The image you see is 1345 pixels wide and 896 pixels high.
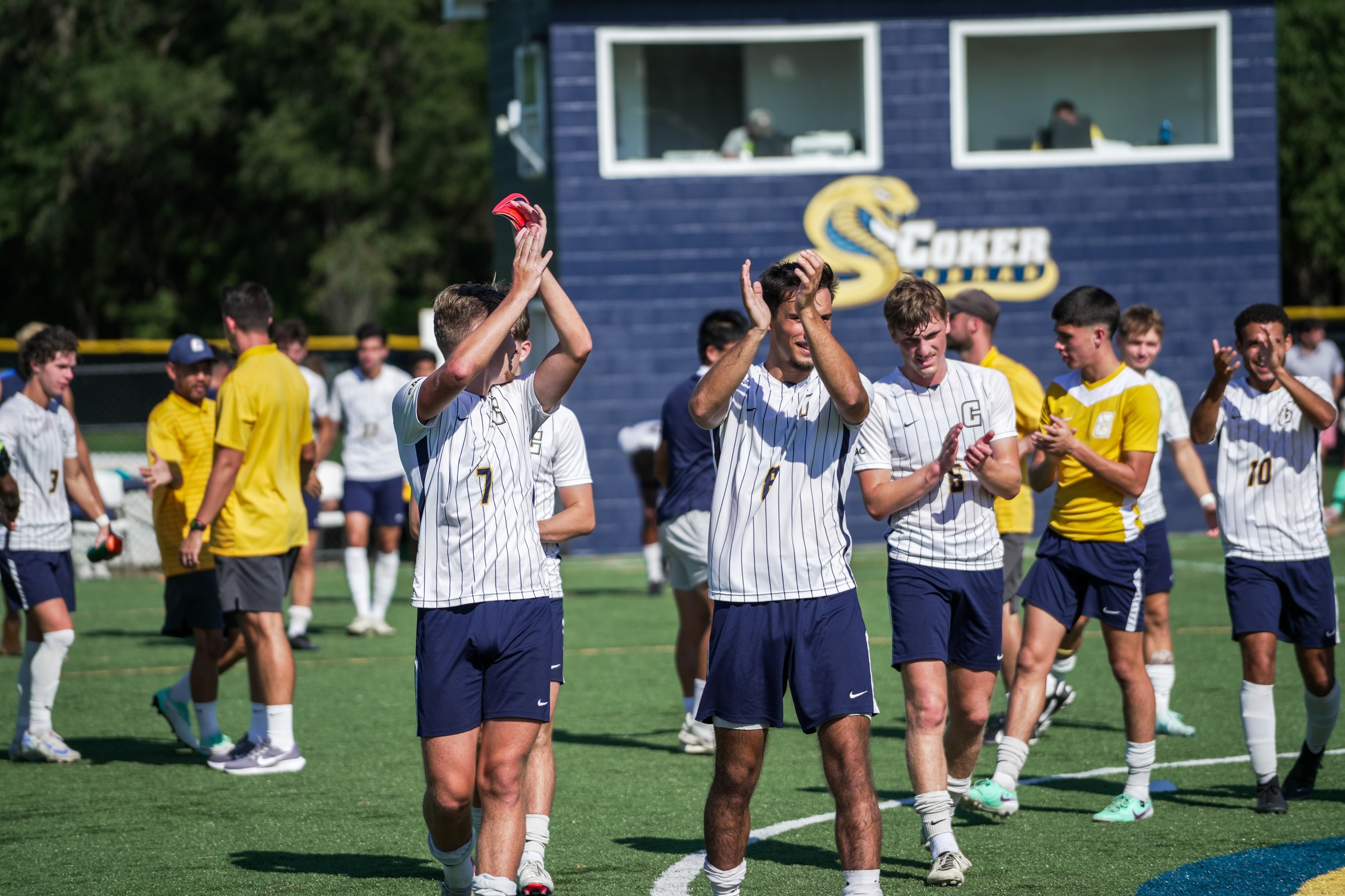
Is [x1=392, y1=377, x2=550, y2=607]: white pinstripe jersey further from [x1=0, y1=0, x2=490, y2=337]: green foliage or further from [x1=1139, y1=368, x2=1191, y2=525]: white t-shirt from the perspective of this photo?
[x1=0, y1=0, x2=490, y2=337]: green foliage

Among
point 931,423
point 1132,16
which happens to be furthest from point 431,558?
point 1132,16

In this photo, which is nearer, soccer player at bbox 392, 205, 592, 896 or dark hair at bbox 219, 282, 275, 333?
soccer player at bbox 392, 205, 592, 896

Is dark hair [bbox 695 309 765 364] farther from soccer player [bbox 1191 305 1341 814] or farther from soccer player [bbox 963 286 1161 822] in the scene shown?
soccer player [bbox 1191 305 1341 814]

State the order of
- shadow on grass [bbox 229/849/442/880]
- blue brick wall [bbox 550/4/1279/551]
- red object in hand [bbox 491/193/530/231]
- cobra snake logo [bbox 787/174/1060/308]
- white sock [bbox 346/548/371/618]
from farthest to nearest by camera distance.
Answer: cobra snake logo [bbox 787/174/1060/308] → blue brick wall [bbox 550/4/1279/551] → white sock [bbox 346/548/371/618] → shadow on grass [bbox 229/849/442/880] → red object in hand [bbox 491/193/530/231]

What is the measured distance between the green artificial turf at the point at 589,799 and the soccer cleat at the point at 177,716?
12cm

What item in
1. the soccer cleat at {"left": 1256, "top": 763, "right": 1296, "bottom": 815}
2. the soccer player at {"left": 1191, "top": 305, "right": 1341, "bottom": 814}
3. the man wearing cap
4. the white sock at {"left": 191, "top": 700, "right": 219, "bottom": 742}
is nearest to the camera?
the soccer cleat at {"left": 1256, "top": 763, "right": 1296, "bottom": 815}

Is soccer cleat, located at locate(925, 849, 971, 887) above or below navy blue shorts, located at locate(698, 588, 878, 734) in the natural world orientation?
Result: below

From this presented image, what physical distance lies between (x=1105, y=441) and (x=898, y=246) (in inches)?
443

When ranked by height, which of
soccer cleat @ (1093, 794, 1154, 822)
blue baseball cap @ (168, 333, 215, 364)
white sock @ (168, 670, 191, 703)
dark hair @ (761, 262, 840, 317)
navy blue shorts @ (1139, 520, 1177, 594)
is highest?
dark hair @ (761, 262, 840, 317)

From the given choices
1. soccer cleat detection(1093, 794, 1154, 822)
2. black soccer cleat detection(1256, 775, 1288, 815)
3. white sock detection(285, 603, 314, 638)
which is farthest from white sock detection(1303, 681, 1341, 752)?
white sock detection(285, 603, 314, 638)

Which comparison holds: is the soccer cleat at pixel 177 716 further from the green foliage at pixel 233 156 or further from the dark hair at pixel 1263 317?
the green foliage at pixel 233 156

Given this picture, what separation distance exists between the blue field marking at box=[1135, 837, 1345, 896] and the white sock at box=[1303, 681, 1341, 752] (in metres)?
0.81

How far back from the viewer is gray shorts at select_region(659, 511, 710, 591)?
775 cm

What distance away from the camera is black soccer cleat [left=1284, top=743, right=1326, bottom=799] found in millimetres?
6590
